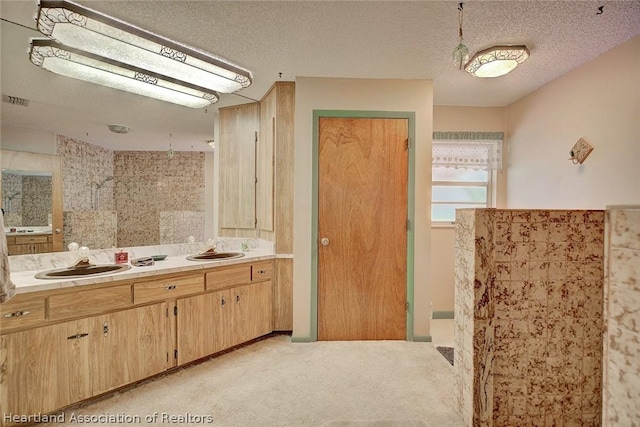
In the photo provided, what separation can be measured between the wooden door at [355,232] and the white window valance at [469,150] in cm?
100

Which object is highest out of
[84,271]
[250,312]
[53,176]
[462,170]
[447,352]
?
[462,170]

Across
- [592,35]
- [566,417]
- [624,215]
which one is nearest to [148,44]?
[624,215]

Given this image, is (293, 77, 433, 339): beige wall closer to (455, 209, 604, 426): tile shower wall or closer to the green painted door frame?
the green painted door frame

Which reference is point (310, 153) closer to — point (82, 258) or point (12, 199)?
point (82, 258)

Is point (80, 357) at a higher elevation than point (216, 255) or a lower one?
lower

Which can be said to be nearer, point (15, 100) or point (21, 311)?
point (21, 311)

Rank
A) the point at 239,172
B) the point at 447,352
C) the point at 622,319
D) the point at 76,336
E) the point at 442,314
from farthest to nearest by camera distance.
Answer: the point at 442,314 → the point at 239,172 → the point at 447,352 → the point at 76,336 → the point at 622,319

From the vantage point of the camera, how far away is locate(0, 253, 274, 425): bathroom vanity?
5.06ft

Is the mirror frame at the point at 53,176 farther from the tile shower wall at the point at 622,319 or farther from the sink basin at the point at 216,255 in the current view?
the tile shower wall at the point at 622,319

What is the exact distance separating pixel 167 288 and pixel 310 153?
166 centimetres

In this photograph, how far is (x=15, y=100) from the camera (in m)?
1.89

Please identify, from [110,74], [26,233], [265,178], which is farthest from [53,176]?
[265,178]

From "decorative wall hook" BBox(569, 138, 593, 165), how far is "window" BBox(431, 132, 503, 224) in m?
0.84

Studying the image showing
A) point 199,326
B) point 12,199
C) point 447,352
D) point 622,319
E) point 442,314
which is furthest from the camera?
point 442,314
